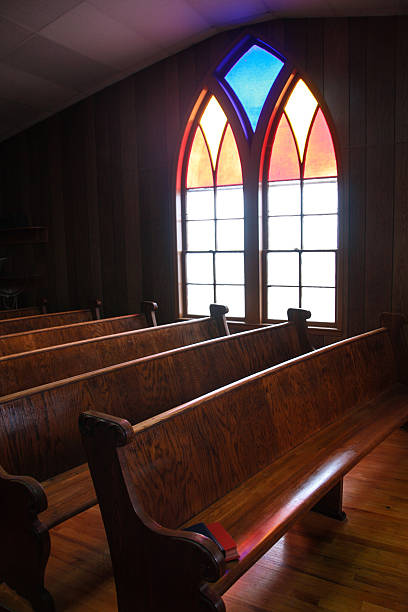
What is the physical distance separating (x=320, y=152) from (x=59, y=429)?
9.43 ft

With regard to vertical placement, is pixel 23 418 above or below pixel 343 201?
below

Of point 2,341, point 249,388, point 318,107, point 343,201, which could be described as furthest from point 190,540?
point 318,107

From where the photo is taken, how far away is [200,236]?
4398mm

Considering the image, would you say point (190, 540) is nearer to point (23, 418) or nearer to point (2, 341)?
point (23, 418)

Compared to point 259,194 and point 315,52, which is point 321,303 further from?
point 315,52

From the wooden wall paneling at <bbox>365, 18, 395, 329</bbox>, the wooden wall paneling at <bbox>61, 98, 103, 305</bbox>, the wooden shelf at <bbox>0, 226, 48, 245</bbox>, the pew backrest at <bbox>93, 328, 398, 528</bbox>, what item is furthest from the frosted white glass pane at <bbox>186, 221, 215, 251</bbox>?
the pew backrest at <bbox>93, 328, 398, 528</bbox>

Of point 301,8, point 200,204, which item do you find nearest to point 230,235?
point 200,204

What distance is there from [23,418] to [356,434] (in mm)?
1347

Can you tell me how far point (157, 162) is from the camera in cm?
442

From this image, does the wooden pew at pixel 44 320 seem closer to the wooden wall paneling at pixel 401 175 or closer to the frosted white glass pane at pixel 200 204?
the frosted white glass pane at pixel 200 204

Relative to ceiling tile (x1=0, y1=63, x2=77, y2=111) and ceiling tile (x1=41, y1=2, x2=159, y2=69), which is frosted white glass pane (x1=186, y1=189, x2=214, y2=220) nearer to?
ceiling tile (x1=41, y1=2, x2=159, y2=69)

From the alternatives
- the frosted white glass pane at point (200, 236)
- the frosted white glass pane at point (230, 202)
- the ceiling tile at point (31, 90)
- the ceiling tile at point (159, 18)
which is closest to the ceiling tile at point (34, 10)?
the ceiling tile at point (159, 18)

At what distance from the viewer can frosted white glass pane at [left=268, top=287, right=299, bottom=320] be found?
3.97m

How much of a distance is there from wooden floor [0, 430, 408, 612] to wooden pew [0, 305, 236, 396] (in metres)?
0.67
